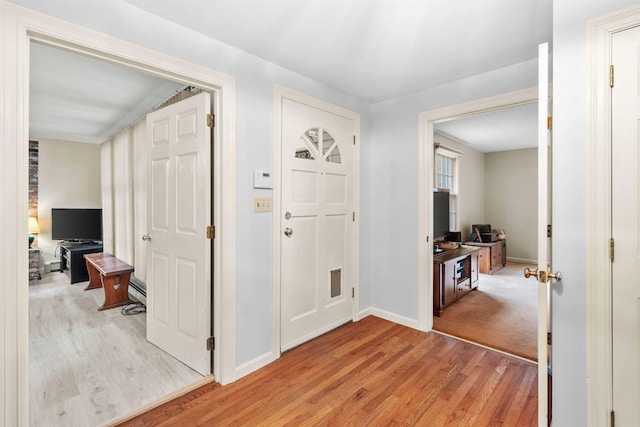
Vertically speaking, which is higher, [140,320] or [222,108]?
[222,108]

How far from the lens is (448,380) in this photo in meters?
2.17

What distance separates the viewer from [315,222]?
2.79m

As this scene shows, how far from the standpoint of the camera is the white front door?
2.55 metres

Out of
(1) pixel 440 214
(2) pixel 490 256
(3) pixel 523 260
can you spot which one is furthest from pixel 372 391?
(3) pixel 523 260

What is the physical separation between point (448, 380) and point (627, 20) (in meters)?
2.20

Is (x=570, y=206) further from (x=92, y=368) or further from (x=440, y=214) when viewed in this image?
(x=92, y=368)

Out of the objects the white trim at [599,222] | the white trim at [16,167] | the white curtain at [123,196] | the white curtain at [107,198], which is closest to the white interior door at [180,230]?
the white trim at [16,167]

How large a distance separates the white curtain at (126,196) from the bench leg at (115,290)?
18 centimetres

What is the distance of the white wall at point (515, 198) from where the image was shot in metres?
6.36

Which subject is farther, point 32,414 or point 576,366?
point 32,414

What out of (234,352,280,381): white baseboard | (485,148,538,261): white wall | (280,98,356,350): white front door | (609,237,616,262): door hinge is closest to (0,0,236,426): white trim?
(234,352,280,381): white baseboard

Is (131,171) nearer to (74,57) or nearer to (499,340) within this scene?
(74,57)

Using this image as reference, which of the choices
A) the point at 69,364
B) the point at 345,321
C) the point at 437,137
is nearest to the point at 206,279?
the point at 69,364

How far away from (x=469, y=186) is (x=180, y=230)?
5.68 m
